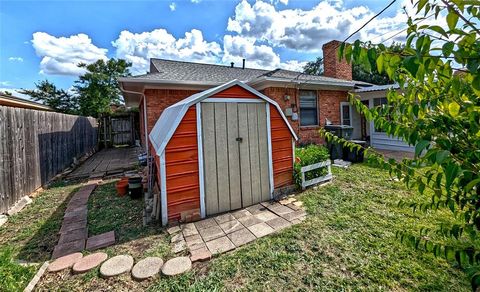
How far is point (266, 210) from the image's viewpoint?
4078 mm

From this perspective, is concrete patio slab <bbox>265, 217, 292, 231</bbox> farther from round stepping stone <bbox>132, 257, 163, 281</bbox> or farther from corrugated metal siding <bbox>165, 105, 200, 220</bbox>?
round stepping stone <bbox>132, 257, 163, 281</bbox>

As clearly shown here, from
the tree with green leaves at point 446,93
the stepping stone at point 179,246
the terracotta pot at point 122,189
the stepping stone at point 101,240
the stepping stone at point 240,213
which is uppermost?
the tree with green leaves at point 446,93

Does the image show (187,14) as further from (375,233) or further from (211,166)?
(375,233)

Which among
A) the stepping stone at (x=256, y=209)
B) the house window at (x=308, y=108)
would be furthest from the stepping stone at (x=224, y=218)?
the house window at (x=308, y=108)

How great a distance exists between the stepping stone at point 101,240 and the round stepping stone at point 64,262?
20cm

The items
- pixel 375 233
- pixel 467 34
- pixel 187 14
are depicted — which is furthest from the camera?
pixel 187 14

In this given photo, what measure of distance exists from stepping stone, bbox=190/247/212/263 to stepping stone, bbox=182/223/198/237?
1.60 ft

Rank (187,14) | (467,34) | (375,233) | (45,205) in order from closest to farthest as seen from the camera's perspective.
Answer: (467,34), (375,233), (45,205), (187,14)

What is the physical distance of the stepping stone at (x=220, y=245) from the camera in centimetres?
291

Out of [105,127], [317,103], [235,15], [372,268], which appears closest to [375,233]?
[372,268]

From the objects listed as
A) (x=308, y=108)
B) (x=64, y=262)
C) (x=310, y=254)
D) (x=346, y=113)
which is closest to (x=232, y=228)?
(x=310, y=254)

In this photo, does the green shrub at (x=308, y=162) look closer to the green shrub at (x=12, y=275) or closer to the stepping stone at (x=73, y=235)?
the stepping stone at (x=73, y=235)

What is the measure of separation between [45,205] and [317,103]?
9.43 metres

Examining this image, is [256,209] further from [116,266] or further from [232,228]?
[116,266]
